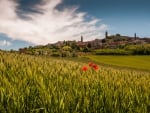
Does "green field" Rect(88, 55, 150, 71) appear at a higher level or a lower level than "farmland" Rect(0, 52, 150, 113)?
lower

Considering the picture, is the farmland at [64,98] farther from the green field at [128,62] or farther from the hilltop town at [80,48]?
the hilltop town at [80,48]

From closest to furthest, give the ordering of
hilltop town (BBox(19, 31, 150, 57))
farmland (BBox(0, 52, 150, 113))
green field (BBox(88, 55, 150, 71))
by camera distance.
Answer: farmland (BBox(0, 52, 150, 113)) < green field (BBox(88, 55, 150, 71)) < hilltop town (BBox(19, 31, 150, 57))

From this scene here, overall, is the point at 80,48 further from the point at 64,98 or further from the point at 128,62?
the point at 64,98

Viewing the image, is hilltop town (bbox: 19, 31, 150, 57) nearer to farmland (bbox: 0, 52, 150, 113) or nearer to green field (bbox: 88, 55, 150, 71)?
green field (bbox: 88, 55, 150, 71)

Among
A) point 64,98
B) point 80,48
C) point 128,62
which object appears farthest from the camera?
point 80,48

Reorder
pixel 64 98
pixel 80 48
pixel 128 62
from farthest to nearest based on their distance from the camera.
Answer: pixel 80 48
pixel 128 62
pixel 64 98

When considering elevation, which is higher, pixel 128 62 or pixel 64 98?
pixel 64 98

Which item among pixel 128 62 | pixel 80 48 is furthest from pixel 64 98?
pixel 80 48

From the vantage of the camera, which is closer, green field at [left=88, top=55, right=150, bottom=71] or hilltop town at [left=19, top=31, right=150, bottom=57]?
green field at [left=88, top=55, right=150, bottom=71]

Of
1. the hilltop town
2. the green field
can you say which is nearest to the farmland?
the green field

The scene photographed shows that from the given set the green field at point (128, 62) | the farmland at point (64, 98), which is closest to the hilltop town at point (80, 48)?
the green field at point (128, 62)

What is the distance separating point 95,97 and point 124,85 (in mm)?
1576

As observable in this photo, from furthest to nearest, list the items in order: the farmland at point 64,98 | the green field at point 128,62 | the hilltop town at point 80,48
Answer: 1. the hilltop town at point 80,48
2. the green field at point 128,62
3. the farmland at point 64,98

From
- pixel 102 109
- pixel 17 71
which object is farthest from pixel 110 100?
pixel 17 71
